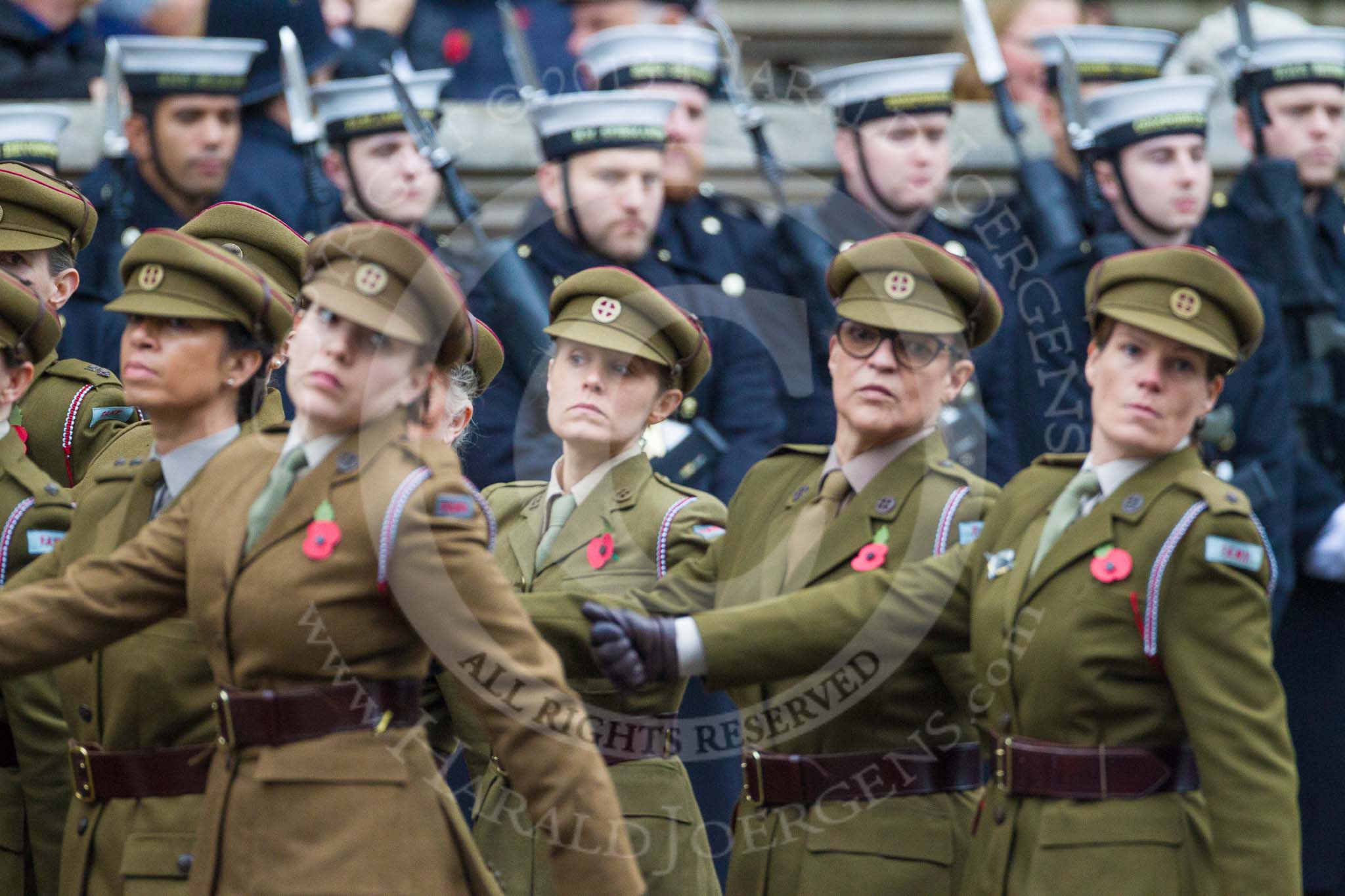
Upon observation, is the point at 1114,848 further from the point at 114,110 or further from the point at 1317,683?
the point at 114,110

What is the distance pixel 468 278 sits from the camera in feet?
22.9

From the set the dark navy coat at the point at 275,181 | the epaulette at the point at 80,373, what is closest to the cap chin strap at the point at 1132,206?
the dark navy coat at the point at 275,181

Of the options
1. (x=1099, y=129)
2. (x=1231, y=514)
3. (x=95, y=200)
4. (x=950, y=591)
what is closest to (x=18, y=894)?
(x=950, y=591)

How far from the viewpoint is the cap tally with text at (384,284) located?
386cm

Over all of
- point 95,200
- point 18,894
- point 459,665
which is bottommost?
point 18,894

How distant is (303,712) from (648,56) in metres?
4.28

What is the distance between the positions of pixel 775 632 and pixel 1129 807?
74 cm

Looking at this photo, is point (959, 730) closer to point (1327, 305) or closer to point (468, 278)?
point (468, 278)

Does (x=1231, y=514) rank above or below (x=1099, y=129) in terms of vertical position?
below

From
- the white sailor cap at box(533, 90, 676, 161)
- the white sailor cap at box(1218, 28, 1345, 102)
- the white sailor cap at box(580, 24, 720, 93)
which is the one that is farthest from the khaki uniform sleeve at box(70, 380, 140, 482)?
the white sailor cap at box(1218, 28, 1345, 102)

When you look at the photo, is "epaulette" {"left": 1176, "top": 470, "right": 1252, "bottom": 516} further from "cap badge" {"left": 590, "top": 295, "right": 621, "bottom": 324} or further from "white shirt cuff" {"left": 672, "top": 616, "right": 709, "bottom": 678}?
"cap badge" {"left": 590, "top": 295, "right": 621, "bottom": 324}

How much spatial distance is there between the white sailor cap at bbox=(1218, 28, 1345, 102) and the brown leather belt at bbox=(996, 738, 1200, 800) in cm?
473

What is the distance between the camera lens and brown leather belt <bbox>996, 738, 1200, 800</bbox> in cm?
416

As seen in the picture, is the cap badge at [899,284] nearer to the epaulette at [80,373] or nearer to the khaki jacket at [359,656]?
the khaki jacket at [359,656]
